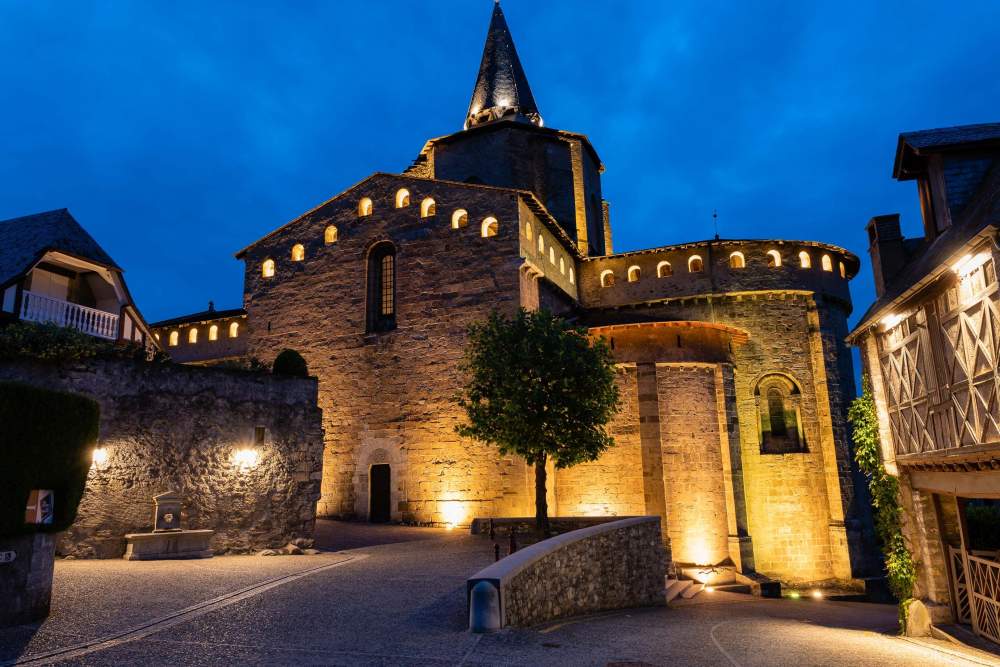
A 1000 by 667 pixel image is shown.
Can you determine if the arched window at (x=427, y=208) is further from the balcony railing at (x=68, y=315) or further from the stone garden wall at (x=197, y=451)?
the balcony railing at (x=68, y=315)

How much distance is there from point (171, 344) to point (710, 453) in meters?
24.1

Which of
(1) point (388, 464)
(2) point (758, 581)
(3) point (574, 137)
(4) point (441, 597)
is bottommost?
(2) point (758, 581)

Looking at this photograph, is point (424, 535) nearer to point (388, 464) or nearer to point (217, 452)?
Result: point (388, 464)

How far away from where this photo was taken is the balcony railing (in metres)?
16.8

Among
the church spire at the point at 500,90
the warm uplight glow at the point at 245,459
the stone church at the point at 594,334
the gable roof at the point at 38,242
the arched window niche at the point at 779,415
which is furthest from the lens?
the church spire at the point at 500,90

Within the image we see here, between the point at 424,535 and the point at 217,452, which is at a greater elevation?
the point at 217,452

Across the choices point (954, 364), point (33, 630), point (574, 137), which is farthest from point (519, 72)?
point (33, 630)

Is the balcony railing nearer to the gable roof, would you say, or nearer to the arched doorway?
the gable roof

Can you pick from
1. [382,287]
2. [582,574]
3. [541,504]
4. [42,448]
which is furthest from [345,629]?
[382,287]

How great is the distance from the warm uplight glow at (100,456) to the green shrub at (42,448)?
4.31 meters

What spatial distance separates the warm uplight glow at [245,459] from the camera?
14719 millimetres

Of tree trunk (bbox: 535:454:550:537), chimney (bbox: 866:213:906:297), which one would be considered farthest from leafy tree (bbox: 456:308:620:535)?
chimney (bbox: 866:213:906:297)

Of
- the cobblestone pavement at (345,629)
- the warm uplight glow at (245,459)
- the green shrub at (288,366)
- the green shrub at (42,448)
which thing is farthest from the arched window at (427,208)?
the green shrub at (42,448)

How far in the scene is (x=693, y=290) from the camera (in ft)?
86.0
